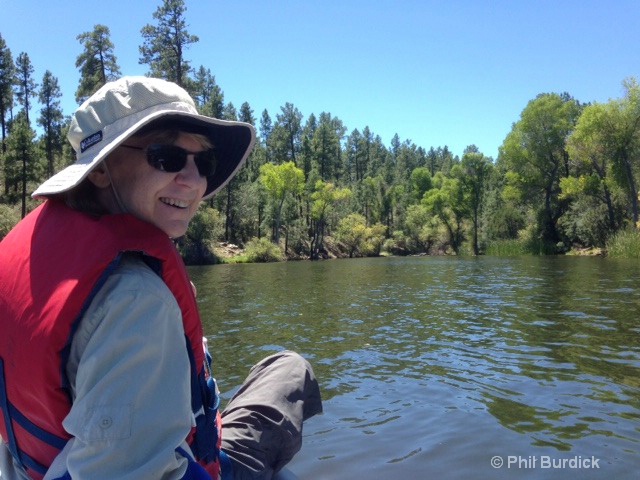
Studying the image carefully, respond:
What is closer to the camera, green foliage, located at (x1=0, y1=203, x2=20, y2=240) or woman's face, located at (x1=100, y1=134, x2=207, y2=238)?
woman's face, located at (x1=100, y1=134, x2=207, y2=238)

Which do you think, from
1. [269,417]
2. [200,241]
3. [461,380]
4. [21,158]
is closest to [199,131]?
[269,417]

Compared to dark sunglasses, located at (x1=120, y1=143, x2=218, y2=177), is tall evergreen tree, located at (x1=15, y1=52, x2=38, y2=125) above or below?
above

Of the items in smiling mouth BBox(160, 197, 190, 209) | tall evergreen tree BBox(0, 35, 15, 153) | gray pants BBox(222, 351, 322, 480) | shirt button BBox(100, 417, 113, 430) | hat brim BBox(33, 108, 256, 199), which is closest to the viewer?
shirt button BBox(100, 417, 113, 430)

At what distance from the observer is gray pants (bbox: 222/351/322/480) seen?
234cm

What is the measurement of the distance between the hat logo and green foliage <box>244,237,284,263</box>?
40.9m

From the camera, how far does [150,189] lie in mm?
1816

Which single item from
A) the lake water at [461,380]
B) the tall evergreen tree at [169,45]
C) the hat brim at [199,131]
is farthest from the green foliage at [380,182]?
the hat brim at [199,131]

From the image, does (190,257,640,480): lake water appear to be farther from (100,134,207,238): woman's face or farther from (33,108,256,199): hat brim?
(100,134,207,238): woman's face

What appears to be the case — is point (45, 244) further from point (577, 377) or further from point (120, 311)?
point (577, 377)

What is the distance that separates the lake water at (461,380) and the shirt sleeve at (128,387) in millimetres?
2696

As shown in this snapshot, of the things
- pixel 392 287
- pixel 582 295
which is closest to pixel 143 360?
pixel 582 295

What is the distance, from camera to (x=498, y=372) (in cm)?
620

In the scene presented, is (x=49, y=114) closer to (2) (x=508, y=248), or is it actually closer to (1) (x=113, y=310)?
(2) (x=508, y=248)

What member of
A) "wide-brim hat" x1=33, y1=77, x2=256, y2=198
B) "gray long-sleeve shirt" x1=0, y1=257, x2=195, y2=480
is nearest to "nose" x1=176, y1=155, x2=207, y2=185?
"wide-brim hat" x1=33, y1=77, x2=256, y2=198
